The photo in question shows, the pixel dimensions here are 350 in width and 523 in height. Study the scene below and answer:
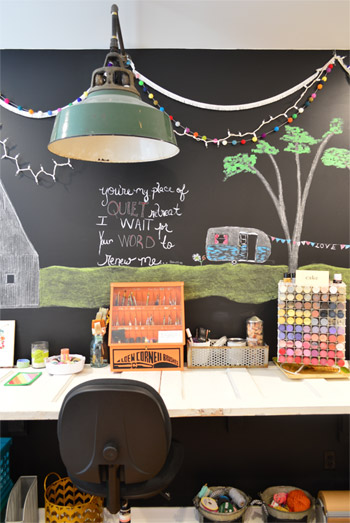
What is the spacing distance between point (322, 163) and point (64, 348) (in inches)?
80.1

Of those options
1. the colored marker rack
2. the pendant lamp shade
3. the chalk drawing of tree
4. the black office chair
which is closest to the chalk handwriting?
the chalk drawing of tree

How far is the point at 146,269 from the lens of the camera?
8.75ft

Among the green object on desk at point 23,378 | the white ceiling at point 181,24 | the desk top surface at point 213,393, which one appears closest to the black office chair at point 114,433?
the desk top surface at point 213,393

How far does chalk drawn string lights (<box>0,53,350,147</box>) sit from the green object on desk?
1.58 m

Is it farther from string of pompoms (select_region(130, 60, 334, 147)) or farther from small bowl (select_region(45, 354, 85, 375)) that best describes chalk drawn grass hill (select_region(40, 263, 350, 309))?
string of pompoms (select_region(130, 60, 334, 147))

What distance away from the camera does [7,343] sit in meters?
2.62

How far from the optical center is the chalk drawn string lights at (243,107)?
2617mm

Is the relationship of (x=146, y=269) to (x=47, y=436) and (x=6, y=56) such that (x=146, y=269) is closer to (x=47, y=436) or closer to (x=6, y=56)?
(x=47, y=436)

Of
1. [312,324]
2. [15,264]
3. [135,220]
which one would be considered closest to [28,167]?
[15,264]

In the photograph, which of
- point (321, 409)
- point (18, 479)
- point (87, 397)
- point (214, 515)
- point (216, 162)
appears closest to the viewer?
point (87, 397)

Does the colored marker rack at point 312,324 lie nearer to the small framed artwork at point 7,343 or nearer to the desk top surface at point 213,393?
the desk top surface at point 213,393

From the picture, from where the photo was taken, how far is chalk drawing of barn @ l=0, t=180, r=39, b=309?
2.66 metres

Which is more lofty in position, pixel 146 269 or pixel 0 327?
pixel 146 269

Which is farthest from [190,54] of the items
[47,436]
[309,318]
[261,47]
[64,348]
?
[47,436]
